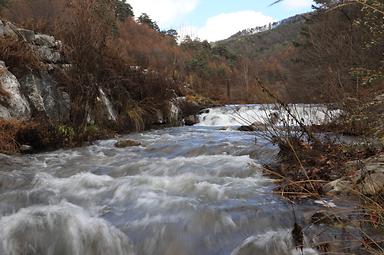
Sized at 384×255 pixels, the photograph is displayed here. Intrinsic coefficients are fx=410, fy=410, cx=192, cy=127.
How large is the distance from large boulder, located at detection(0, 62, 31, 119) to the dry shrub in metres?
0.37

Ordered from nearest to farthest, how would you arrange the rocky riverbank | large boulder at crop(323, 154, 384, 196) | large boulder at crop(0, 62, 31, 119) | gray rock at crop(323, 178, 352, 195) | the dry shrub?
large boulder at crop(323, 154, 384, 196)
gray rock at crop(323, 178, 352, 195)
the rocky riverbank
large boulder at crop(0, 62, 31, 119)
the dry shrub

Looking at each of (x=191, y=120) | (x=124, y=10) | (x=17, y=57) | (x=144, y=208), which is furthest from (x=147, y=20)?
(x=144, y=208)

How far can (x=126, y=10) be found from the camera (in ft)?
130

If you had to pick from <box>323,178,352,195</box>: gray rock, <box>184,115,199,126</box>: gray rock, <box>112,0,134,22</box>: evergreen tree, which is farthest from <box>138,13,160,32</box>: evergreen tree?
<box>323,178,352,195</box>: gray rock

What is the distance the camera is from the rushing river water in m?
3.68

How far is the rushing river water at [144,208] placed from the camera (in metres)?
3.68

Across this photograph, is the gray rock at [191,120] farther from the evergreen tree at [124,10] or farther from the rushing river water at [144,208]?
the evergreen tree at [124,10]

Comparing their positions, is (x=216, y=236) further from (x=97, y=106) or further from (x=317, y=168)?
(x=97, y=106)

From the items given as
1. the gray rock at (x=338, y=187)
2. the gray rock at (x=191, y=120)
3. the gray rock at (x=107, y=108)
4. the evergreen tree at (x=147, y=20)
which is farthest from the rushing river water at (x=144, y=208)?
the evergreen tree at (x=147, y=20)

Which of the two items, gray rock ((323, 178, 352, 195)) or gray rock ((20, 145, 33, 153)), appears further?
gray rock ((20, 145, 33, 153))

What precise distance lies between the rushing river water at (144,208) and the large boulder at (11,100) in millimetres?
1650

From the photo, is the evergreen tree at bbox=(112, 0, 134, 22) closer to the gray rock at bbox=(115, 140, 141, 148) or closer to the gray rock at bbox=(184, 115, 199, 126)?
the gray rock at bbox=(184, 115, 199, 126)

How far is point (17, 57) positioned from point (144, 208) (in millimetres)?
6614

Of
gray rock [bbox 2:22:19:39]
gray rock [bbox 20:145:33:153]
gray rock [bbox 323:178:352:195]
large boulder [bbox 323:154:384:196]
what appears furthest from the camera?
gray rock [bbox 2:22:19:39]
